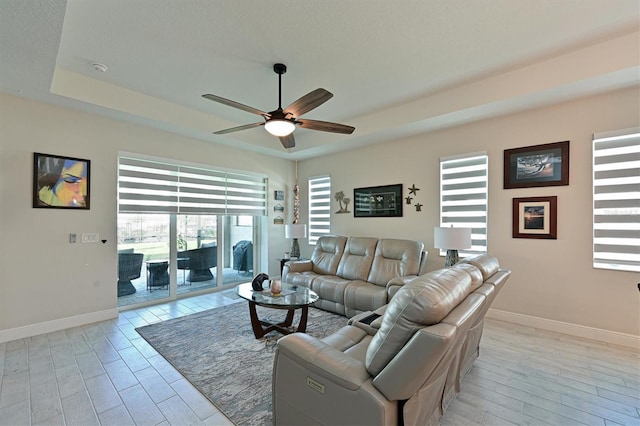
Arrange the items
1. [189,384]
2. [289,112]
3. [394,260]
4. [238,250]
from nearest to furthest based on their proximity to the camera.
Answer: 1. [189,384]
2. [289,112]
3. [394,260]
4. [238,250]

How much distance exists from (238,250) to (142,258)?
1756 millimetres

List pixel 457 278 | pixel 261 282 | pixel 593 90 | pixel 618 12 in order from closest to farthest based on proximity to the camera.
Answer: pixel 457 278, pixel 618 12, pixel 593 90, pixel 261 282

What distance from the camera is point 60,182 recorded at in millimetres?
3547

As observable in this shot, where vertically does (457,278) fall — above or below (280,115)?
below

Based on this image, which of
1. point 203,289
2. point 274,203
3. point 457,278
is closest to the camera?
point 457,278

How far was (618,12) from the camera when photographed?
2312mm

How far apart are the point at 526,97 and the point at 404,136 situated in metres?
1.78

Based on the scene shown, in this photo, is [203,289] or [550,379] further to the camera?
[203,289]

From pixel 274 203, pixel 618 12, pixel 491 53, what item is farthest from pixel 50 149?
pixel 618 12

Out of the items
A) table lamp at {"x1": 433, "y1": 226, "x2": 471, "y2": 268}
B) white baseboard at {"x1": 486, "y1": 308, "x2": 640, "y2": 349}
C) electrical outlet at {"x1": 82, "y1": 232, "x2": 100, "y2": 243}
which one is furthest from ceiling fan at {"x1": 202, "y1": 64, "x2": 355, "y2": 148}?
white baseboard at {"x1": 486, "y1": 308, "x2": 640, "y2": 349}

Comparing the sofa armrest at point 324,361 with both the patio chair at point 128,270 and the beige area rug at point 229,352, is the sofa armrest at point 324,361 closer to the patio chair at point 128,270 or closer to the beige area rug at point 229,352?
the beige area rug at point 229,352

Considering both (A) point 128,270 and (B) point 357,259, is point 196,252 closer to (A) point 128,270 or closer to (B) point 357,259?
(A) point 128,270

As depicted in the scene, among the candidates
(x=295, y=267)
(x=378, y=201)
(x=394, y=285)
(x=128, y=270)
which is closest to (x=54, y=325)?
(x=128, y=270)

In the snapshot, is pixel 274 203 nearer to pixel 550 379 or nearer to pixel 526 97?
pixel 526 97
